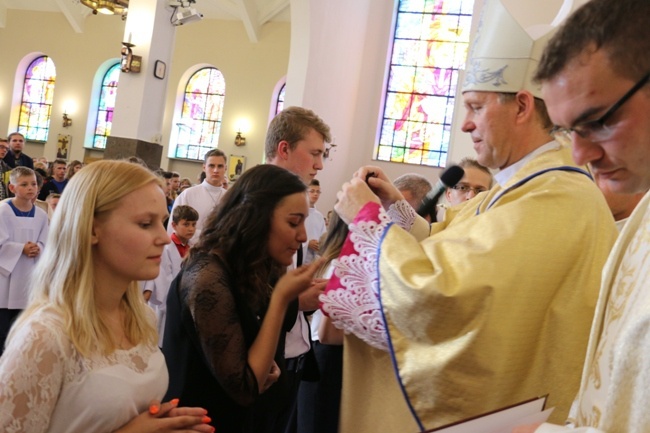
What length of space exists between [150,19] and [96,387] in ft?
26.3

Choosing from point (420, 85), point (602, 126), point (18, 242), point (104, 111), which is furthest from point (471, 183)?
point (104, 111)

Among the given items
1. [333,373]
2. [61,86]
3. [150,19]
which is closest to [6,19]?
[61,86]

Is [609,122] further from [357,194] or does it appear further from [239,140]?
[239,140]

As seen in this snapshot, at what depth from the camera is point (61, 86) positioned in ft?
57.0

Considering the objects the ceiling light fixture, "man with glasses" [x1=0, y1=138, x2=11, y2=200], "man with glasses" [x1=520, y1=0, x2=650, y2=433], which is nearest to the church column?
the ceiling light fixture

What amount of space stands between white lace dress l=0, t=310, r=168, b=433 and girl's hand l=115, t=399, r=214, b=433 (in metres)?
0.03

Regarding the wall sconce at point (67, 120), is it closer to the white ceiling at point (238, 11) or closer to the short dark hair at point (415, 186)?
the white ceiling at point (238, 11)

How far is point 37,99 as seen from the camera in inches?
712

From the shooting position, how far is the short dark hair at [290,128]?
9.91 feet

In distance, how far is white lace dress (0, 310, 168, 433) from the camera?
149cm

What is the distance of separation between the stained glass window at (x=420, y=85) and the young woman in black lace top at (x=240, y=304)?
11782mm

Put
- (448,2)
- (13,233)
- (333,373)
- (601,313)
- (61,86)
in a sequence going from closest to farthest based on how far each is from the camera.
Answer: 1. (601,313)
2. (333,373)
3. (13,233)
4. (448,2)
5. (61,86)

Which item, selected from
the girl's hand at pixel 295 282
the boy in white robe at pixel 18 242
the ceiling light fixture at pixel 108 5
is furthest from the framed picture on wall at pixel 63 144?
the girl's hand at pixel 295 282

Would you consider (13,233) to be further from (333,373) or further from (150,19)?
(150,19)
